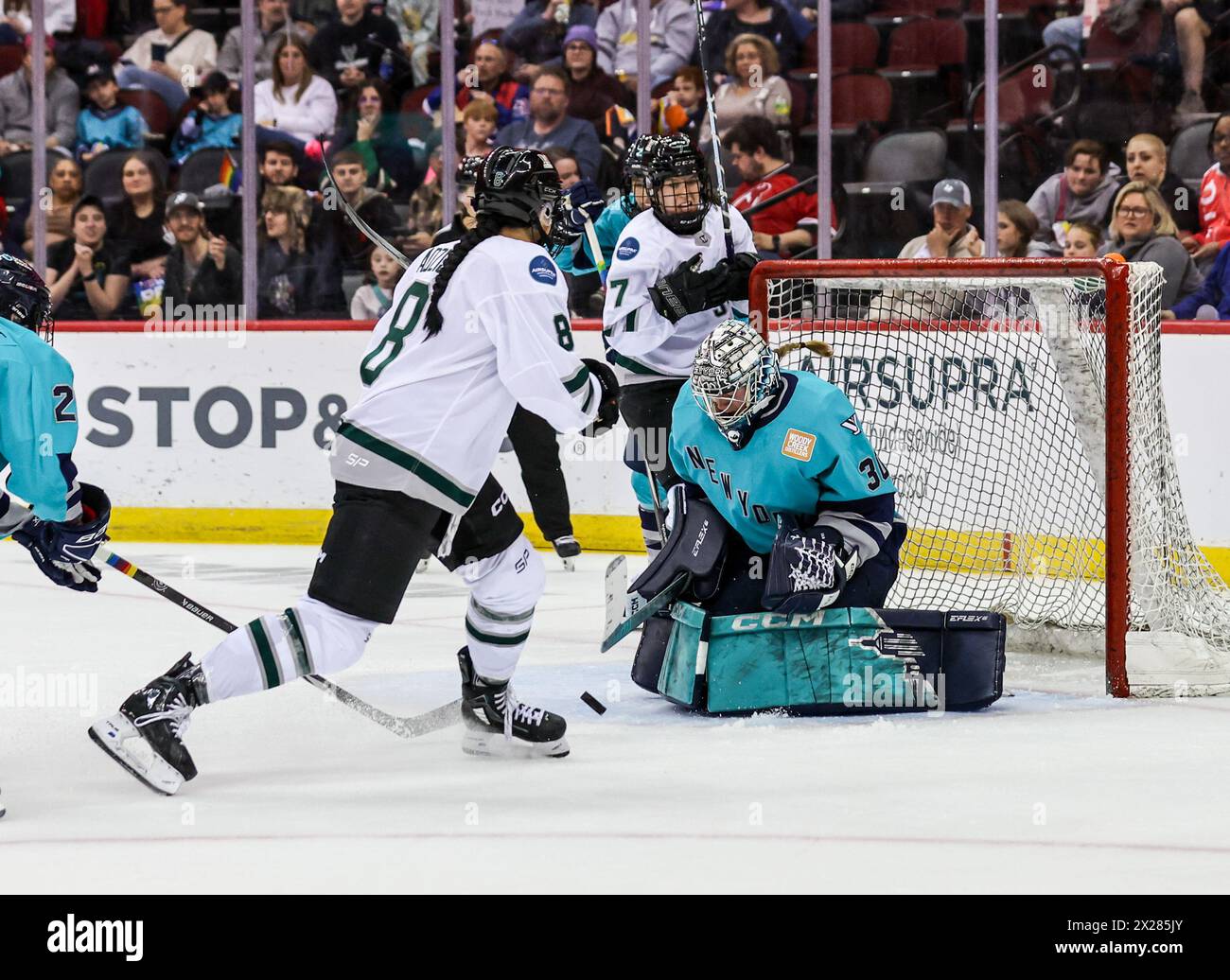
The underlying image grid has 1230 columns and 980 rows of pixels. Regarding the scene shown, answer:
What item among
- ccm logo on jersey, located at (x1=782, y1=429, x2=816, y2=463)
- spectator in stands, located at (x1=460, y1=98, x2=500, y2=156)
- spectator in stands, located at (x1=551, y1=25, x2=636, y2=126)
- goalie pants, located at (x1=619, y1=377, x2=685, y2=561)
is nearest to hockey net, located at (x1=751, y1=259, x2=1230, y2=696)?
goalie pants, located at (x1=619, y1=377, x2=685, y2=561)

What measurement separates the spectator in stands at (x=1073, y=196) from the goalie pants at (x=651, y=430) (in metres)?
1.93

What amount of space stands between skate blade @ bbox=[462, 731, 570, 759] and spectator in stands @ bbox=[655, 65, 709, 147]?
4024 mm

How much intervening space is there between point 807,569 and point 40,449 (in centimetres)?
141

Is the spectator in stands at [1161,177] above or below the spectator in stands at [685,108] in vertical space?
below

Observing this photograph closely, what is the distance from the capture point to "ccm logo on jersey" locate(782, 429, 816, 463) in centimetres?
391

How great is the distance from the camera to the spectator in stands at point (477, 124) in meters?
7.56

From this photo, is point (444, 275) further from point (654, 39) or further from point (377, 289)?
point (654, 39)

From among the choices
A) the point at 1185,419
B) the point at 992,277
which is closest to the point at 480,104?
the point at 1185,419

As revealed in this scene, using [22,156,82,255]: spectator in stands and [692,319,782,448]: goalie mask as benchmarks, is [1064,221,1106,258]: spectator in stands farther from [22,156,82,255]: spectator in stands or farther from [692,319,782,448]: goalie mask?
[22,156,82,255]: spectator in stands

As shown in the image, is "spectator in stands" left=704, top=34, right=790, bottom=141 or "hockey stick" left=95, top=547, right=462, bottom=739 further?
"spectator in stands" left=704, top=34, right=790, bottom=141

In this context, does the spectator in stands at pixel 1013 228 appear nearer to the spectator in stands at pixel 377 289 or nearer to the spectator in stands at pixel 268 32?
the spectator in stands at pixel 377 289

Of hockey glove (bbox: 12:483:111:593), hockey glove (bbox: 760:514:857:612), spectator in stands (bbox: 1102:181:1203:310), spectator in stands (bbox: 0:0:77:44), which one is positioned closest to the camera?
hockey glove (bbox: 12:483:111:593)

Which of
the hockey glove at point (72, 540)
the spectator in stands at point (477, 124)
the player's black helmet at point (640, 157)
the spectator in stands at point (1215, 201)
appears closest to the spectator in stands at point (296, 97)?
the spectator in stands at point (477, 124)

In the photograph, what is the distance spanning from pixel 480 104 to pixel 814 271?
3.27 metres
